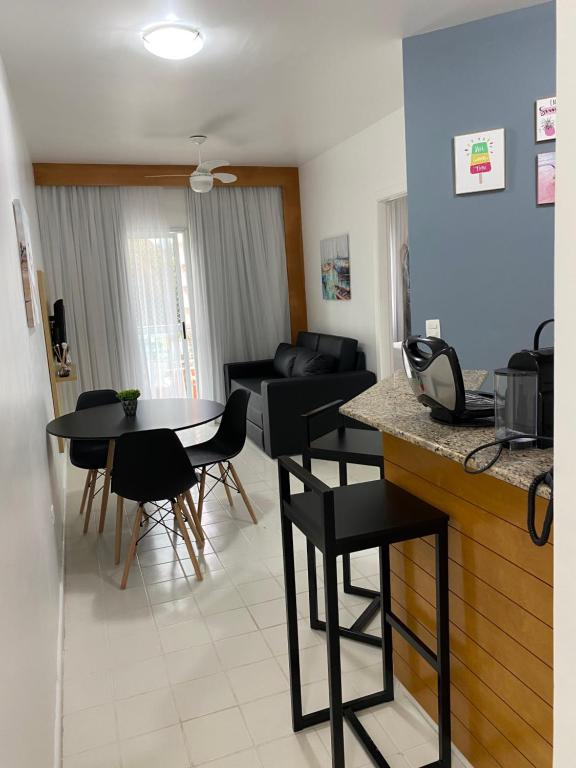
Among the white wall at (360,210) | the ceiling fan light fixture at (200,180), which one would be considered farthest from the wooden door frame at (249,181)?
the ceiling fan light fixture at (200,180)

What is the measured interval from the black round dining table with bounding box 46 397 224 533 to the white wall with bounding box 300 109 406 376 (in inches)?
84.9

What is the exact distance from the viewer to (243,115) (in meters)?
4.79

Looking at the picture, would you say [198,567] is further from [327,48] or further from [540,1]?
[540,1]

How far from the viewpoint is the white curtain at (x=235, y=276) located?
22.3 ft

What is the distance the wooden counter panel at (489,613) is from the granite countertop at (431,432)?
0.36 feet

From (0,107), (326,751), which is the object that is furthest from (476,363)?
(0,107)

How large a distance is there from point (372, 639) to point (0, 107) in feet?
10.0

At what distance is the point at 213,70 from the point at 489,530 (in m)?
3.33

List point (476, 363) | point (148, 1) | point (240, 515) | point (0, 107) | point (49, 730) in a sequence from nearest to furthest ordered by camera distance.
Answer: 1. point (49, 730)
2. point (148, 1)
3. point (0, 107)
4. point (476, 363)
5. point (240, 515)

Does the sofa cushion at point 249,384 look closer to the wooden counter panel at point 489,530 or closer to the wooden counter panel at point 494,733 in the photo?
the wooden counter panel at point 489,530

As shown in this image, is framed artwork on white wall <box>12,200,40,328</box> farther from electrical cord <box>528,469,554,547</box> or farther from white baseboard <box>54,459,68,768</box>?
electrical cord <box>528,469,554,547</box>

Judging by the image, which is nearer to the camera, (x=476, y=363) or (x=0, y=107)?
(x=0, y=107)

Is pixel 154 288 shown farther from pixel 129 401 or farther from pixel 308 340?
pixel 129 401

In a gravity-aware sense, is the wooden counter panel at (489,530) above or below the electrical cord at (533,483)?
below
